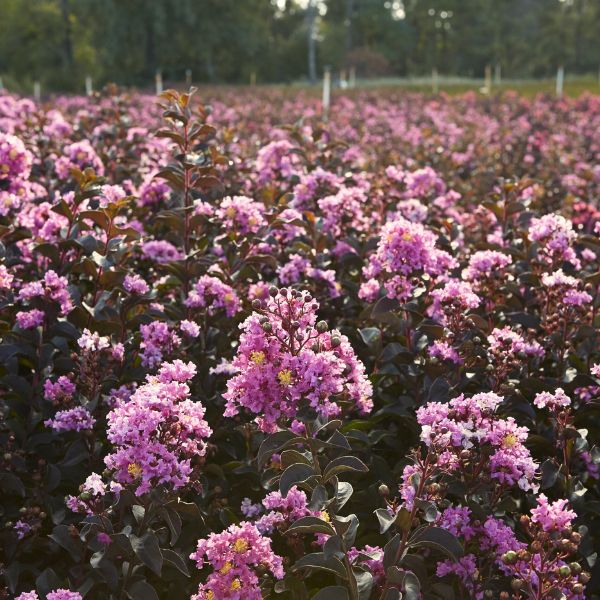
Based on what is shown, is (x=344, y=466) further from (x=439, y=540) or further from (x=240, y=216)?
(x=240, y=216)

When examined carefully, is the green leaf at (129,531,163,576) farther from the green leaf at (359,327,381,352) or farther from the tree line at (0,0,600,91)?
the tree line at (0,0,600,91)

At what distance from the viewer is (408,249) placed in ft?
10.2

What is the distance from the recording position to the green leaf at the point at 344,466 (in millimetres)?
2082

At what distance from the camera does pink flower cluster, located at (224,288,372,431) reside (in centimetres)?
213

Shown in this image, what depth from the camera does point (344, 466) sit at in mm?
2072

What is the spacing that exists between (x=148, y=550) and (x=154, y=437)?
31 cm

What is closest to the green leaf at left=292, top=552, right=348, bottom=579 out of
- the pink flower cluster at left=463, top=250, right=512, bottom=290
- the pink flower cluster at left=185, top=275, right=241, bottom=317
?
the pink flower cluster at left=185, top=275, right=241, bottom=317

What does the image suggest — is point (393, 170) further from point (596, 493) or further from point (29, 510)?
point (29, 510)

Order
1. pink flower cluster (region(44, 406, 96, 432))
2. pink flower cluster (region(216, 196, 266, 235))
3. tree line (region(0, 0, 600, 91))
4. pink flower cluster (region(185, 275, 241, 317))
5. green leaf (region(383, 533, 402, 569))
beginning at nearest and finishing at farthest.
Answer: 1. green leaf (region(383, 533, 402, 569))
2. pink flower cluster (region(44, 406, 96, 432))
3. pink flower cluster (region(185, 275, 241, 317))
4. pink flower cluster (region(216, 196, 266, 235))
5. tree line (region(0, 0, 600, 91))

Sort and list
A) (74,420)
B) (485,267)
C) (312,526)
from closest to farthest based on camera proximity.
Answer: (312,526) → (74,420) → (485,267)

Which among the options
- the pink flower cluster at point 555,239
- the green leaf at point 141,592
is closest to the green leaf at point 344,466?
the green leaf at point 141,592

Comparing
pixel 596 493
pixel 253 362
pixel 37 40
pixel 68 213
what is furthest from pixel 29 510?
pixel 37 40

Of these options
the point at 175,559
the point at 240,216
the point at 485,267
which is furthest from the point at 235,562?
the point at 240,216

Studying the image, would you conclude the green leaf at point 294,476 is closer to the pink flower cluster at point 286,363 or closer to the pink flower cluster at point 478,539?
the pink flower cluster at point 286,363
